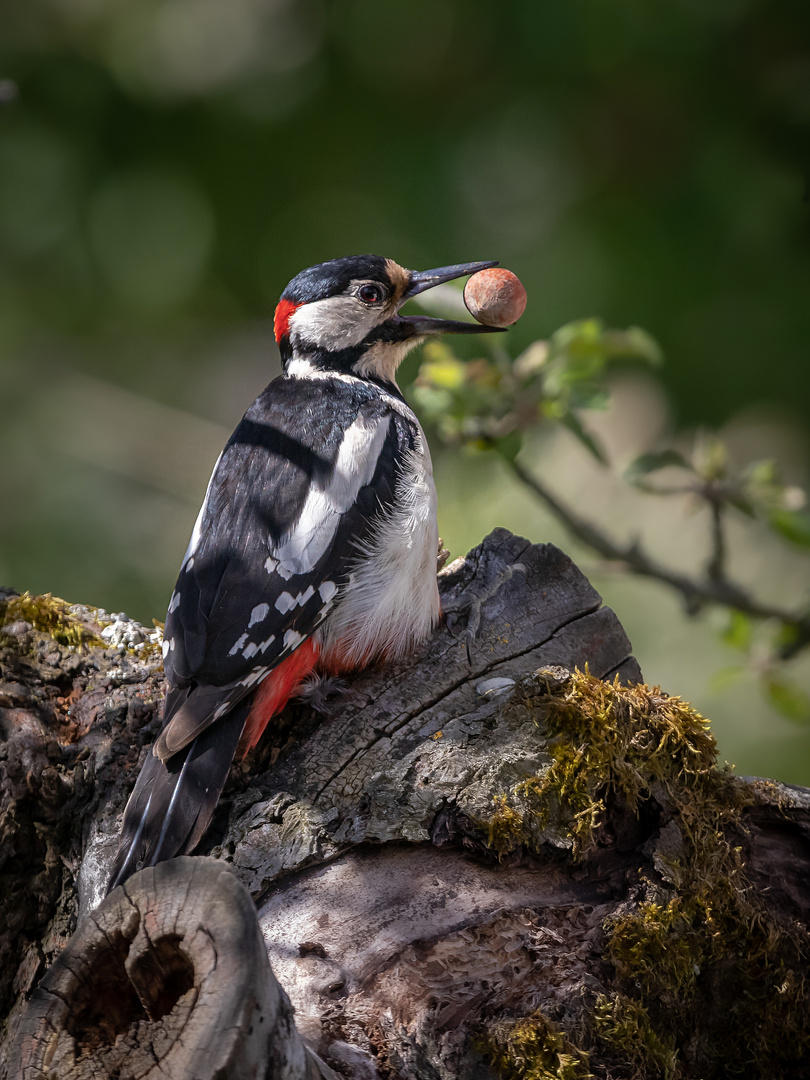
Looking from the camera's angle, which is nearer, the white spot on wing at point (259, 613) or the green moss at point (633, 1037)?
the green moss at point (633, 1037)

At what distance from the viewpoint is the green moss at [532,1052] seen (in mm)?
1591

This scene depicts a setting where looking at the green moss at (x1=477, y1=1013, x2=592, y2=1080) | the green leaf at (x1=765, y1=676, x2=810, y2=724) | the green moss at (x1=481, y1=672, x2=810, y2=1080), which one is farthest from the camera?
the green leaf at (x1=765, y1=676, x2=810, y2=724)

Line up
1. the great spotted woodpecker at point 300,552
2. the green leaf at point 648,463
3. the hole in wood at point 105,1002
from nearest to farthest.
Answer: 1. the hole in wood at point 105,1002
2. the great spotted woodpecker at point 300,552
3. the green leaf at point 648,463

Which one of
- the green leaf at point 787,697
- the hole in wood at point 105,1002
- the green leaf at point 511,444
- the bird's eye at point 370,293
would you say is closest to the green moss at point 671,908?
the hole in wood at point 105,1002

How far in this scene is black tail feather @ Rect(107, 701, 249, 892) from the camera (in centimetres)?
181

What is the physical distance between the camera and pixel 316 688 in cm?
224

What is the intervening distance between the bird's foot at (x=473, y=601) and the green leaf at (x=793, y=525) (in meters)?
0.82

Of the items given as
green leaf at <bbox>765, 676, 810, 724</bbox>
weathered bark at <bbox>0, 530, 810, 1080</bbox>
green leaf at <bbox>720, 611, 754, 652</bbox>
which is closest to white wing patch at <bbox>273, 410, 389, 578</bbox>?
weathered bark at <bbox>0, 530, 810, 1080</bbox>

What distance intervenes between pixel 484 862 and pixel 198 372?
405 cm

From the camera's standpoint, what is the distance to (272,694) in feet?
7.02

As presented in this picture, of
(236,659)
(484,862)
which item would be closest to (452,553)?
(236,659)

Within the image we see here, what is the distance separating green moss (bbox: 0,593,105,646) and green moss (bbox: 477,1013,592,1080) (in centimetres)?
131

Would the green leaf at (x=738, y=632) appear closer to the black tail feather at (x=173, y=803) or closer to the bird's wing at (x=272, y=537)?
the bird's wing at (x=272, y=537)

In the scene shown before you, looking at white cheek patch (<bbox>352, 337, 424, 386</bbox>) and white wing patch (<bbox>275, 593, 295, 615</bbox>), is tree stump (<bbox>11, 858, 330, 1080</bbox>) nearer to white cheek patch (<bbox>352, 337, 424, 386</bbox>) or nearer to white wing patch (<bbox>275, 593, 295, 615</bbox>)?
white wing patch (<bbox>275, 593, 295, 615</bbox>)
